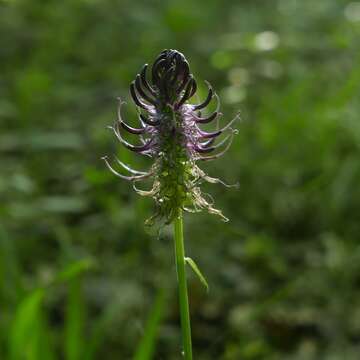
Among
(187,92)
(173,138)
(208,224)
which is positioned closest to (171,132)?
(173,138)

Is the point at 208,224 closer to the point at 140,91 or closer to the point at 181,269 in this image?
the point at 181,269

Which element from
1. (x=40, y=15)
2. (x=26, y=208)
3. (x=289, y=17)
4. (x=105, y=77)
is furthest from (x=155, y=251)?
(x=40, y=15)

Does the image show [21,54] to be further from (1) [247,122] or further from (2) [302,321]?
(2) [302,321]

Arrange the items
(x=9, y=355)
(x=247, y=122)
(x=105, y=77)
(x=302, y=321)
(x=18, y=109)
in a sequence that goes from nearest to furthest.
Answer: (x=9, y=355) → (x=302, y=321) → (x=247, y=122) → (x=18, y=109) → (x=105, y=77)

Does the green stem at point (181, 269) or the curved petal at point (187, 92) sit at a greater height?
the curved petal at point (187, 92)

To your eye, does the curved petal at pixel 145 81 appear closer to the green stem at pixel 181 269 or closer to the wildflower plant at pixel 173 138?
the wildflower plant at pixel 173 138

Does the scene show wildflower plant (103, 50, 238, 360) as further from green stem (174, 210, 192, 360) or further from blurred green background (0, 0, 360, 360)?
blurred green background (0, 0, 360, 360)

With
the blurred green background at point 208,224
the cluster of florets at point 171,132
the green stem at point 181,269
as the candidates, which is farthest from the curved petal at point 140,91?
the blurred green background at point 208,224
